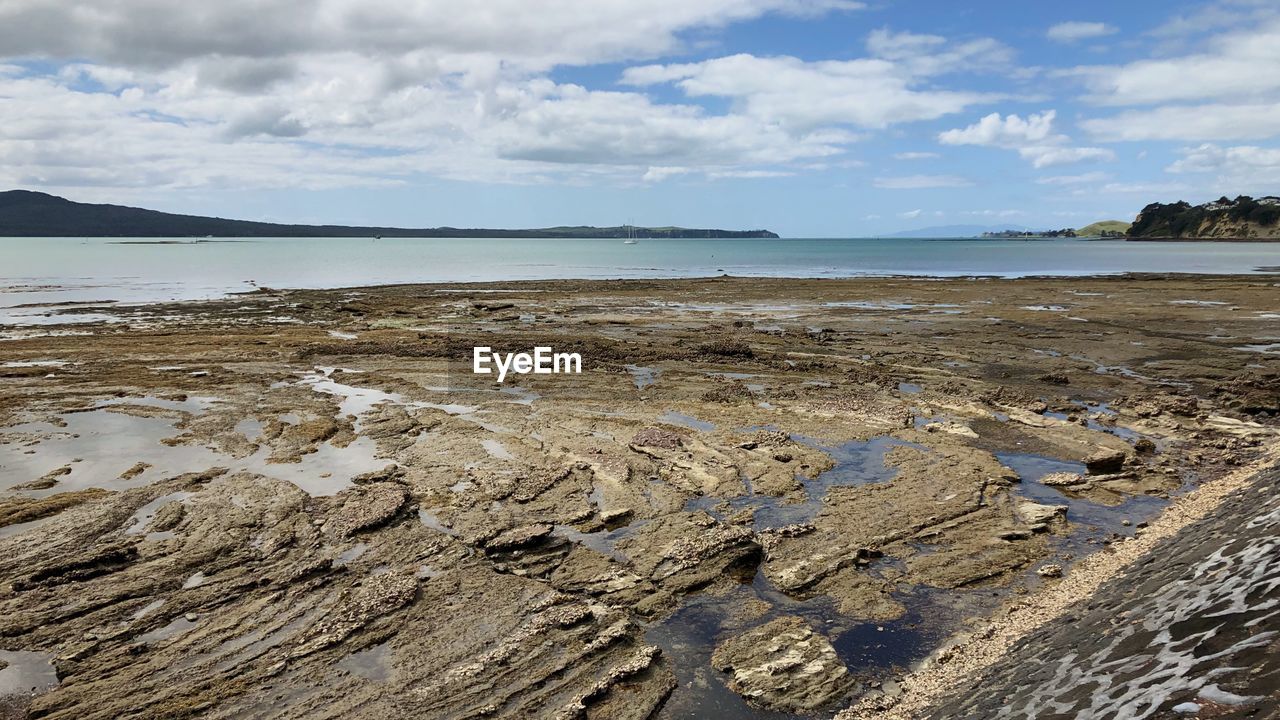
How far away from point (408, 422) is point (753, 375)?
12.4 meters

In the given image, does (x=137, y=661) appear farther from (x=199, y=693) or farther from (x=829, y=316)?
(x=829, y=316)

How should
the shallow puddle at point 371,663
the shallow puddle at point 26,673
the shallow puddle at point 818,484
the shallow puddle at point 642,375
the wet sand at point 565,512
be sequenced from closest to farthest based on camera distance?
the shallow puddle at point 26,673 → the shallow puddle at point 371,663 → the wet sand at point 565,512 → the shallow puddle at point 818,484 → the shallow puddle at point 642,375

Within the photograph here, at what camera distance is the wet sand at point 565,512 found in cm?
827

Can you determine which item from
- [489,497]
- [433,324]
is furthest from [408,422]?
[433,324]

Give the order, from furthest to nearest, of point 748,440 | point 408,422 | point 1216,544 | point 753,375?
point 753,375, point 408,422, point 748,440, point 1216,544

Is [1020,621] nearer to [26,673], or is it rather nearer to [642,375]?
[26,673]

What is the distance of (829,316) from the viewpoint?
43.9m

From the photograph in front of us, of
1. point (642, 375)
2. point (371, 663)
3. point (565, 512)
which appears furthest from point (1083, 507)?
point (642, 375)

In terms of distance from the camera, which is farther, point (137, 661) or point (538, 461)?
point (538, 461)
